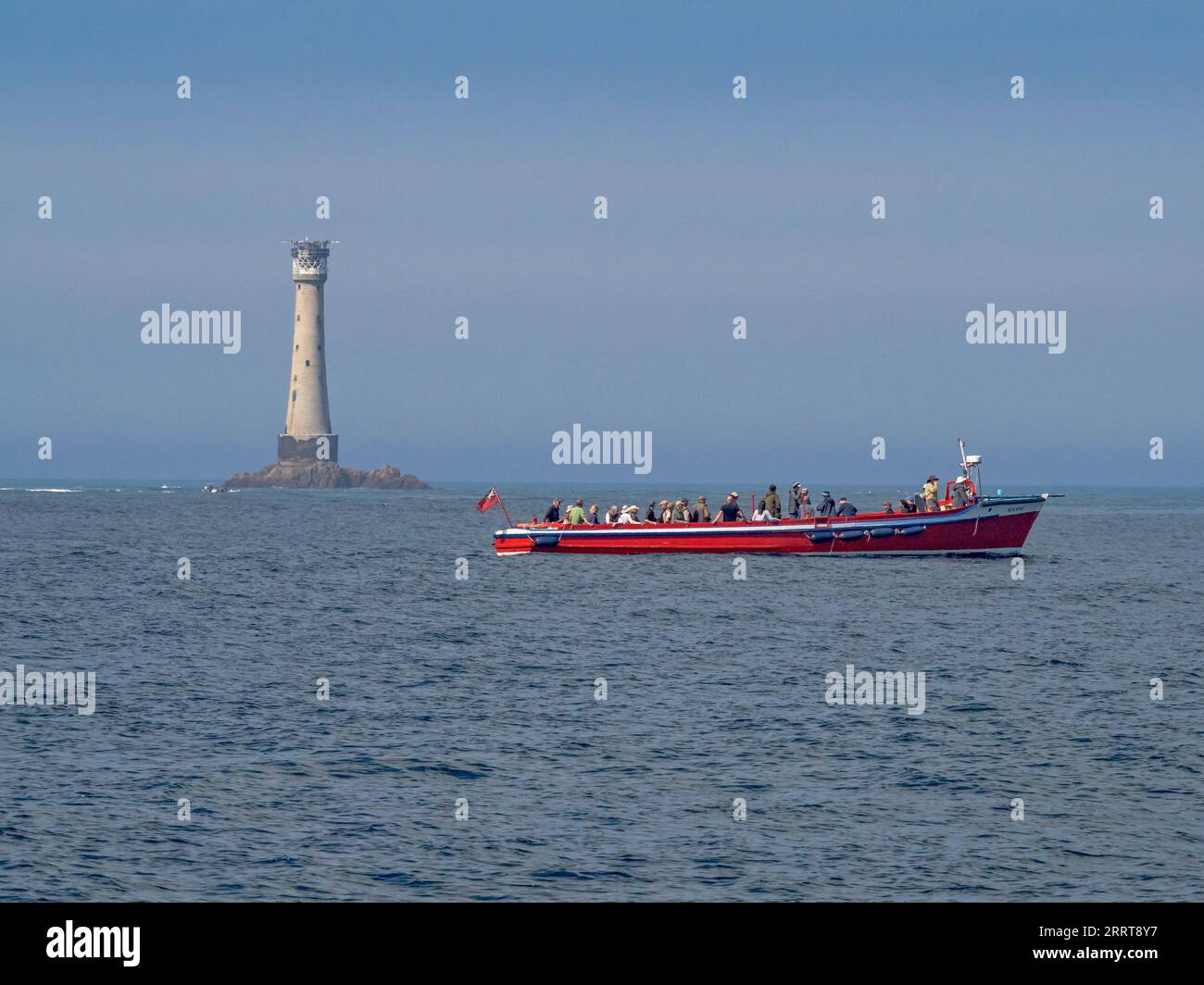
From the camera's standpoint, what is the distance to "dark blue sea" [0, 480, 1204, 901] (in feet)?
62.8

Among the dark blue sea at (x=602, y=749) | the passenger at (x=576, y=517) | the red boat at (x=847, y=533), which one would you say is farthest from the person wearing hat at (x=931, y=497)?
the passenger at (x=576, y=517)

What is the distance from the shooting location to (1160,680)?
1415 inches

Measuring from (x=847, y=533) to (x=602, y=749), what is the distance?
46.3 meters

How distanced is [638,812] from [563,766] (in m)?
3.55

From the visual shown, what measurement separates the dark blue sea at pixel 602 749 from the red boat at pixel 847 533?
11.2 metres

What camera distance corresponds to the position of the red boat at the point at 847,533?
230 ft
